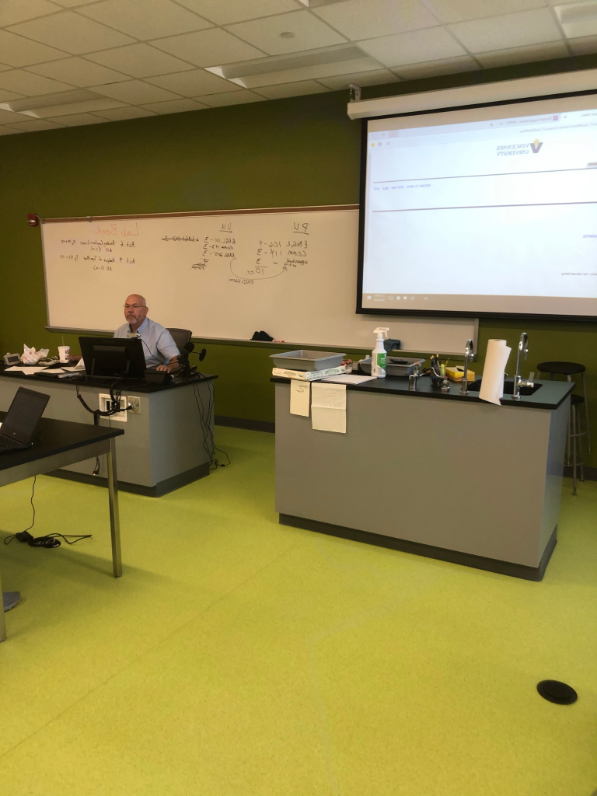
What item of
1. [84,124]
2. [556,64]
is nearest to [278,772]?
[556,64]

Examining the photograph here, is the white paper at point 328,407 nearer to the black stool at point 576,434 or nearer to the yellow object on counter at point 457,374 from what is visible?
Answer: the yellow object on counter at point 457,374

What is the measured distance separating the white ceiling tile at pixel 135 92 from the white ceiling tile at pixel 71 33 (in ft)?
2.29

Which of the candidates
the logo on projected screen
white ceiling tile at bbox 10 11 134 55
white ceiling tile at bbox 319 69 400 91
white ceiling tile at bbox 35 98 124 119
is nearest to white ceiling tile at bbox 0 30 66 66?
white ceiling tile at bbox 10 11 134 55

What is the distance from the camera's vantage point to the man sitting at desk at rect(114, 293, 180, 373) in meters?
4.23

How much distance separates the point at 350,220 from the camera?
4758mm

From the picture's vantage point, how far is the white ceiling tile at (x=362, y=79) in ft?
13.9

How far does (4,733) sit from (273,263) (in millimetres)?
4100

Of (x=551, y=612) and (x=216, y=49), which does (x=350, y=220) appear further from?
(x=551, y=612)

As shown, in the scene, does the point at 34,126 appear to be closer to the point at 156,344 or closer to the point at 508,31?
the point at 156,344

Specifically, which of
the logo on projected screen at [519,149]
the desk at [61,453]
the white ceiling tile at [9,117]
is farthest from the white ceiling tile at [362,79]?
the desk at [61,453]

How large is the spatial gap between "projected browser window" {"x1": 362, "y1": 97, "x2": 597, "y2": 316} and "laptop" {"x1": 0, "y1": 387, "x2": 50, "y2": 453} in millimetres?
2962

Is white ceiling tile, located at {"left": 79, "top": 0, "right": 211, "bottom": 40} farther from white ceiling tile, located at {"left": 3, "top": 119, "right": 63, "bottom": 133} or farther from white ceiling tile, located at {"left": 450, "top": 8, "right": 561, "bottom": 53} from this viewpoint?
white ceiling tile, located at {"left": 3, "top": 119, "right": 63, "bottom": 133}

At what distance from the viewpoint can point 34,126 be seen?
6.01m

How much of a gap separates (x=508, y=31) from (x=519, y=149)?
747 mm
